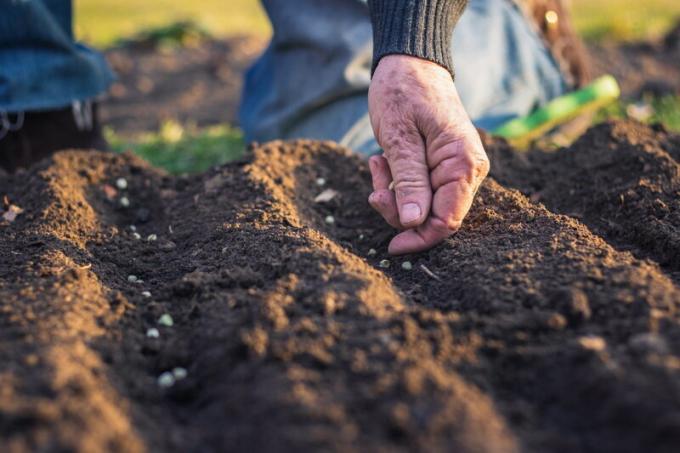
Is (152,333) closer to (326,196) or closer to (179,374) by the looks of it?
(179,374)

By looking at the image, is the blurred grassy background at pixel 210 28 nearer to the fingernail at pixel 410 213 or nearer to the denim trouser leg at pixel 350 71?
the denim trouser leg at pixel 350 71

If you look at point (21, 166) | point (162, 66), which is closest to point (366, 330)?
point (21, 166)

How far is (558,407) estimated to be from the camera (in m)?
1.48

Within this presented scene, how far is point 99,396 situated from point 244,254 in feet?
2.51

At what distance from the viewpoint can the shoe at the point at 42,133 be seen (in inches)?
134

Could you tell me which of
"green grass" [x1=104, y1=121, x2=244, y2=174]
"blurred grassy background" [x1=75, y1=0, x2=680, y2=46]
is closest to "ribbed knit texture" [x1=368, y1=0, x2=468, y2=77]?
"green grass" [x1=104, y1=121, x2=244, y2=174]

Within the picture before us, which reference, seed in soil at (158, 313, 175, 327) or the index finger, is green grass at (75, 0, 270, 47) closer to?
the index finger

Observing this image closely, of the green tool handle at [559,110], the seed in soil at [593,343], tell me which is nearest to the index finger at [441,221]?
the seed in soil at [593,343]

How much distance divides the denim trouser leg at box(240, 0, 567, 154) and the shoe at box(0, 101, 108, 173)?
825 millimetres

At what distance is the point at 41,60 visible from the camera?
3.31 meters

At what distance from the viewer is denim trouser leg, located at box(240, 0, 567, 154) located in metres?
3.54

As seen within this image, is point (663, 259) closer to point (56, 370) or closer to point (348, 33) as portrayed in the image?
point (56, 370)

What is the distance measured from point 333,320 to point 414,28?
45.2 inches

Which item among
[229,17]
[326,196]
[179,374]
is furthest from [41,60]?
[229,17]
